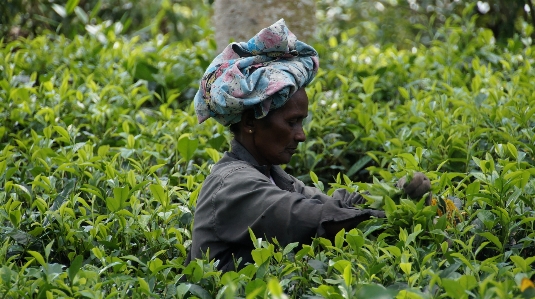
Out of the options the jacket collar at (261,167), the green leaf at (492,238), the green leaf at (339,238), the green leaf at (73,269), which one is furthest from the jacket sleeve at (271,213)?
the green leaf at (73,269)

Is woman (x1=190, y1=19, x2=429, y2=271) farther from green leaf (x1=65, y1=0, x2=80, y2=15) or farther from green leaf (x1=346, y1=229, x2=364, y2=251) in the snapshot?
green leaf (x1=65, y1=0, x2=80, y2=15)

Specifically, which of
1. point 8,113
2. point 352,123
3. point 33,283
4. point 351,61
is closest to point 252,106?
point 33,283

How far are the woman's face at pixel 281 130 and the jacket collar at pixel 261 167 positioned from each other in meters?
0.05

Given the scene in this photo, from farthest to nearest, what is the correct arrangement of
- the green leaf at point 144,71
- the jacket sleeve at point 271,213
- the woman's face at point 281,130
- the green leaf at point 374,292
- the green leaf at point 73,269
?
the green leaf at point 144,71 → the woman's face at point 281,130 → the jacket sleeve at point 271,213 → the green leaf at point 73,269 → the green leaf at point 374,292

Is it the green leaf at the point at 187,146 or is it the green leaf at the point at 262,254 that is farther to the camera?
the green leaf at the point at 187,146

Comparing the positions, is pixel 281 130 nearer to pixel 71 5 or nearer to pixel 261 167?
pixel 261 167

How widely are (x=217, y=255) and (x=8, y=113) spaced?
2.08m

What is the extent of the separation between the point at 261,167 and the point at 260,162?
0.10ft

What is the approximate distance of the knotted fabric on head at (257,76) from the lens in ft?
9.23

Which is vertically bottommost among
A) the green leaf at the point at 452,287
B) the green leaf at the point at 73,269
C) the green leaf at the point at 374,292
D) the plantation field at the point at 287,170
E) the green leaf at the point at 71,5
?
the green leaf at the point at 71,5

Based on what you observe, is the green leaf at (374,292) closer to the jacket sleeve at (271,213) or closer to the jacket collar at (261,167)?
the jacket sleeve at (271,213)

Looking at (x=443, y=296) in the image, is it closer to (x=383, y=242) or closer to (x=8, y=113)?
(x=383, y=242)

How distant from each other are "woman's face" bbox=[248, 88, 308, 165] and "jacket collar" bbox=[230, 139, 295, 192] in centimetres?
5

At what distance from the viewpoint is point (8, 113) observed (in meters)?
4.27
